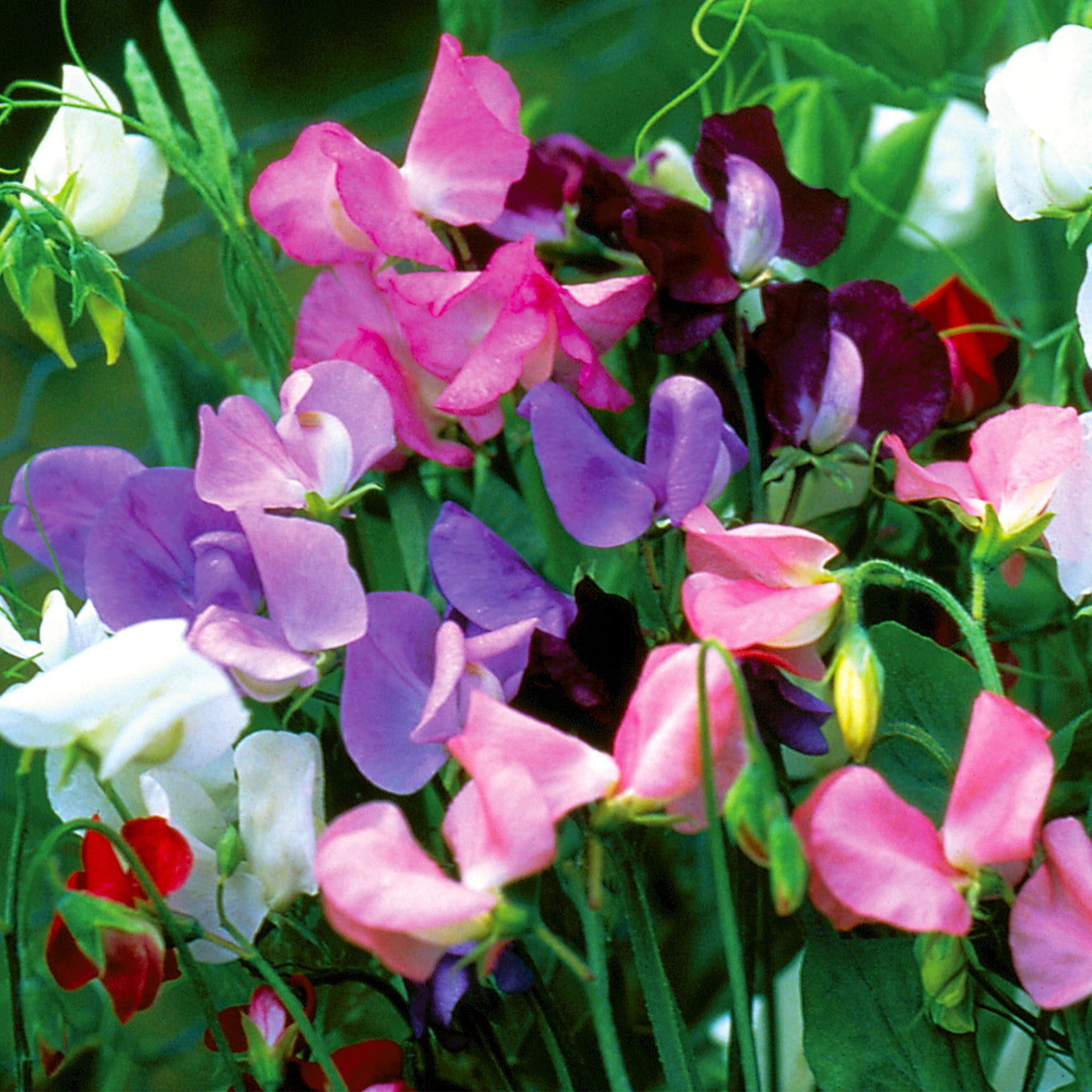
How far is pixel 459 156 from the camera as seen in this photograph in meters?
0.33

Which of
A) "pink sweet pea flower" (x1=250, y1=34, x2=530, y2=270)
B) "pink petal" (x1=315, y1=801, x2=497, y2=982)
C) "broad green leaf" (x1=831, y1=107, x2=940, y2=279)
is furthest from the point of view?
"broad green leaf" (x1=831, y1=107, x2=940, y2=279)

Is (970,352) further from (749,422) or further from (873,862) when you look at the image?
(873,862)

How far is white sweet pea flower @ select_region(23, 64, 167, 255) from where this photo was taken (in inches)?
13.8

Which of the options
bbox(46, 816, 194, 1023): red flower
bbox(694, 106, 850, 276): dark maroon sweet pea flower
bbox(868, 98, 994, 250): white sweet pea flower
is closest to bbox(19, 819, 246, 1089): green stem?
bbox(46, 816, 194, 1023): red flower

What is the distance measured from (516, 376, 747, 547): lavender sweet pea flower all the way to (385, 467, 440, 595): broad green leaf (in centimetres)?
8

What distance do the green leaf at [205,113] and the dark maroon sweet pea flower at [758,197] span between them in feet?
0.51

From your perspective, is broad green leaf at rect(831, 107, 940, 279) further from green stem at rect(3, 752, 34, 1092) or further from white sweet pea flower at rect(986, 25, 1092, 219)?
green stem at rect(3, 752, 34, 1092)

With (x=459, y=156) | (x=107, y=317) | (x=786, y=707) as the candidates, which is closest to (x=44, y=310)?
(x=107, y=317)

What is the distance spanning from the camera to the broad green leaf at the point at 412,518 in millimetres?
365

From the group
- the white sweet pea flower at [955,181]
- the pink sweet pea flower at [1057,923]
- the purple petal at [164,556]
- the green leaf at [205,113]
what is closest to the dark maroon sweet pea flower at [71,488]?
the purple petal at [164,556]

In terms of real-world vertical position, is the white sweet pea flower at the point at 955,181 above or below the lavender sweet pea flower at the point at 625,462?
below

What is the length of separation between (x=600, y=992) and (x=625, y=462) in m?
0.13

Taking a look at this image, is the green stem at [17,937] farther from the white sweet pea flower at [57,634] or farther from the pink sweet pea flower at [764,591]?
the pink sweet pea flower at [764,591]

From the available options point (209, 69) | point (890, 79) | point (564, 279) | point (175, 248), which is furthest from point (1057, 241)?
point (209, 69)
